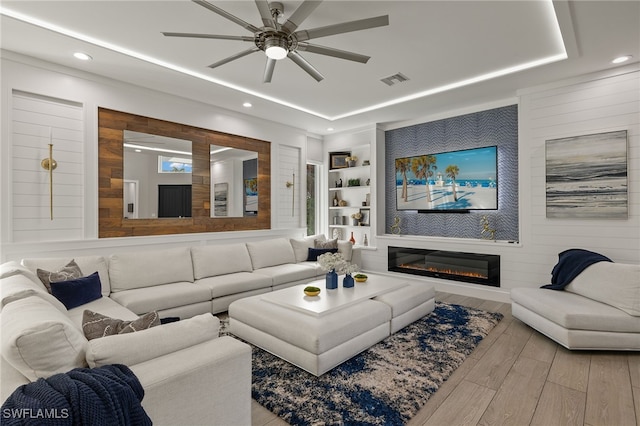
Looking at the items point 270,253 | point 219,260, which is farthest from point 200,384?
point 270,253

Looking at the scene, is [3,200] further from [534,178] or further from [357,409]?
[534,178]

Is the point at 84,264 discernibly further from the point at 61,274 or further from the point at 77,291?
the point at 77,291

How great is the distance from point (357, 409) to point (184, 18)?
11.0ft

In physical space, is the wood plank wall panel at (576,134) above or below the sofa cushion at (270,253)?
above

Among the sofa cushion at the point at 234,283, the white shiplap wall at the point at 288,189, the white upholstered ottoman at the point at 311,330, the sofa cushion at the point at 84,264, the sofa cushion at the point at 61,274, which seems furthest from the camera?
the white shiplap wall at the point at 288,189

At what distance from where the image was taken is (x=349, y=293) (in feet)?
10.6

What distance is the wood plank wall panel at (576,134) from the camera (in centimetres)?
356

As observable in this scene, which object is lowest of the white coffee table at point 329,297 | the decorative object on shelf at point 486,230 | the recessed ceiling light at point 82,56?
the white coffee table at point 329,297

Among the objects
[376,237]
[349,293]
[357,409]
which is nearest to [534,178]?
[376,237]

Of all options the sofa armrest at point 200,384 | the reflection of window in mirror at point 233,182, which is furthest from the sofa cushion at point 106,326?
the reflection of window in mirror at point 233,182

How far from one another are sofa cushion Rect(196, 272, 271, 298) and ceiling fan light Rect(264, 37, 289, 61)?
2.62 meters

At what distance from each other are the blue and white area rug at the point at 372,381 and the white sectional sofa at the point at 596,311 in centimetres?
60

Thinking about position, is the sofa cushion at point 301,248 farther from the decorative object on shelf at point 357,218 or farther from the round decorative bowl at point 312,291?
the round decorative bowl at point 312,291

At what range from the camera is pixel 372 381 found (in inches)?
92.8
